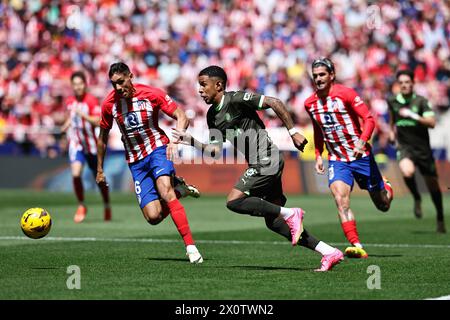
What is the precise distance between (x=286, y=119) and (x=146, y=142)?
2.41 m

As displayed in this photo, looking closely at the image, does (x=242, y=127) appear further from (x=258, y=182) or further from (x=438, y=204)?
(x=438, y=204)

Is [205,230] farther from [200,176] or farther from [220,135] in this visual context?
[200,176]

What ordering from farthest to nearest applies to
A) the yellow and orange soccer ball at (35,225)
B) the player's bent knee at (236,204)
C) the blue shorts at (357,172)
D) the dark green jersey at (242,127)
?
the blue shorts at (357,172) → the yellow and orange soccer ball at (35,225) → the dark green jersey at (242,127) → the player's bent knee at (236,204)

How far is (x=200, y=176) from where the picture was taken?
29094 mm

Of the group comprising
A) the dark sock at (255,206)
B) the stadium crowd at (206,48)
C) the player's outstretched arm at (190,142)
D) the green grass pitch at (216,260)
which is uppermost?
the stadium crowd at (206,48)

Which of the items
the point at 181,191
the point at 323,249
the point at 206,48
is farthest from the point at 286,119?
the point at 206,48

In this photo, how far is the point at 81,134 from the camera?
19875mm

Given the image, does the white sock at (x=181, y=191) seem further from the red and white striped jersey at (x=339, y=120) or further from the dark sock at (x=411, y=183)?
the dark sock at (x=411, y=183)

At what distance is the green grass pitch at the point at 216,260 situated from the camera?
9445 mm

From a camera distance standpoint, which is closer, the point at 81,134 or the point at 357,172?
the point at 357,172

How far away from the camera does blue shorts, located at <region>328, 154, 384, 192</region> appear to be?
13445mm

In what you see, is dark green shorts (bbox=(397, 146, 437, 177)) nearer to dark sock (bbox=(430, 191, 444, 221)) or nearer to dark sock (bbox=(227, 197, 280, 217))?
dark sock (bbox=(430, 191, 444, 221))

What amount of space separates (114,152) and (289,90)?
6.35 m

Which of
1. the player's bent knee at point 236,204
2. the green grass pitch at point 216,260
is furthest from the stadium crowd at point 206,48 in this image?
the player's bent knee at point 236,204
